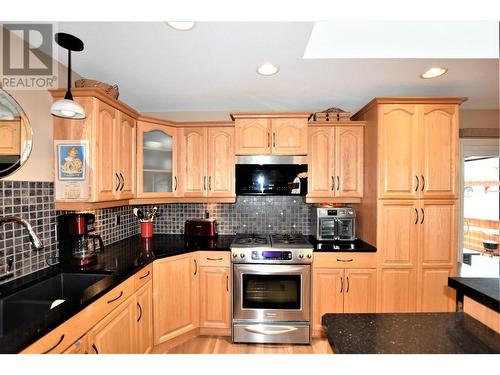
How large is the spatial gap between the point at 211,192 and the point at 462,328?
6.95 feet

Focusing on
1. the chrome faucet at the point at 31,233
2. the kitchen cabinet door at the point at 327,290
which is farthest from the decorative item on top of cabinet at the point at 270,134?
the chrome faucet at the point at 31,233

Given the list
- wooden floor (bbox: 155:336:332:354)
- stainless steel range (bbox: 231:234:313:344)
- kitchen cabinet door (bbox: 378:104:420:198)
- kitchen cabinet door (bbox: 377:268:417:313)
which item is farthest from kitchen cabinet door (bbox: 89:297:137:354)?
kitchen cabinet door (bbox: 378:104:420:198)

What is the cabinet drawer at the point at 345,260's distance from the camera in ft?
7.21

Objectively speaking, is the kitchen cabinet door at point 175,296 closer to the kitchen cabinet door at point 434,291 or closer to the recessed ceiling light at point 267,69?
the recessed ceiling light at point 267,69

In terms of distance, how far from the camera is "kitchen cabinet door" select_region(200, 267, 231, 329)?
225 cm

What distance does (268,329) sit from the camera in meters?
2.19

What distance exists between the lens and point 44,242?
5.44 feet

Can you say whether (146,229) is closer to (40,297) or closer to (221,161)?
(221,161)

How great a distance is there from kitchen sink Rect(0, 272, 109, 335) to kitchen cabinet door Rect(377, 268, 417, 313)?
2.28 m

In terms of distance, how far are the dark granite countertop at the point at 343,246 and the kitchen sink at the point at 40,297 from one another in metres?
1.78

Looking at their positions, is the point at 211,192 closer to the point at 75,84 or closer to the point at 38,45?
the point at 75,84

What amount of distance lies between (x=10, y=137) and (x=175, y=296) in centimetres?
165

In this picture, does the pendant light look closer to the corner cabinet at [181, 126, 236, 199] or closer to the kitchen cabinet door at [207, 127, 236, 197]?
the corner cabinet at [181, 126, 236, 199]

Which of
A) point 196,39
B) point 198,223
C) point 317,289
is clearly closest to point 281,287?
point 317,289
